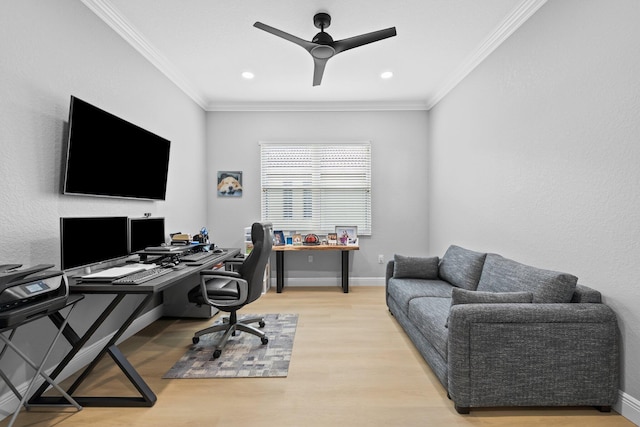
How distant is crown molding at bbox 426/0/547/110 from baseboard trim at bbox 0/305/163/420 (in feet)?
14.3

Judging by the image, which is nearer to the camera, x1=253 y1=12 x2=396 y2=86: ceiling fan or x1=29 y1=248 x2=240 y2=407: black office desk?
x1=29 y1=248 x2=240 y2=407: black office desk

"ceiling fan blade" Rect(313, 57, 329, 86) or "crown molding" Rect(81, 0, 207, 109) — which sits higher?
"crown molding" Rect(81, 0, 207, 109)

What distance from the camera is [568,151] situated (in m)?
2.23

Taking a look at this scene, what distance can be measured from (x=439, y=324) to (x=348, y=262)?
8.75ft

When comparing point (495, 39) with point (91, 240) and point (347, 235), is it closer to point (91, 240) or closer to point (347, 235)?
point (347, 235)

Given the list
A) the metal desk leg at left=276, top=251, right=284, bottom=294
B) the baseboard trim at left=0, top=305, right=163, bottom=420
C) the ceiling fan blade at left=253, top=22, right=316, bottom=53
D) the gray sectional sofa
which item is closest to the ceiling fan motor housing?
the ceiling fan blade at left=253, top=22, right=316, bottom=53

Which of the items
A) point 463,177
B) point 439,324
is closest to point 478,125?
point 463,177

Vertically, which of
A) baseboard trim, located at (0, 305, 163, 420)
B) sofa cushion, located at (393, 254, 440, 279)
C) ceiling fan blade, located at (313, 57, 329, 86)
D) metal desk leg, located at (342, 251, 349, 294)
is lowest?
baseboard trim, located at (0, 305, 163, 420)

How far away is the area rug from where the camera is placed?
2402mm

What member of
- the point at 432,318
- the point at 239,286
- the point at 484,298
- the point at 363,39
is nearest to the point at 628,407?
the point at 484,298

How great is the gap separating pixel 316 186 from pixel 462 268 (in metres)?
2.61

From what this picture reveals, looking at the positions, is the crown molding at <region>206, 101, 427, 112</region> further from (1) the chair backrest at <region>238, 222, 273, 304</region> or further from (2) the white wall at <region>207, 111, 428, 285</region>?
(1) the chair backrest at <region>238, 222, 273, 304</region>

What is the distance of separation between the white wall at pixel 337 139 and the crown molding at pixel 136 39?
1018mm

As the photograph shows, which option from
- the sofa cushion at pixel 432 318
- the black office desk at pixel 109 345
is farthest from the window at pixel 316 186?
the black office desk at pixel 109 345
